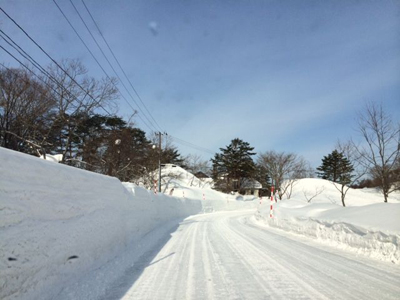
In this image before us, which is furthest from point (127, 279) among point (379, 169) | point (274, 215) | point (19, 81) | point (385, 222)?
point (19, 81)

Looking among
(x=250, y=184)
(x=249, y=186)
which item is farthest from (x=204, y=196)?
(x=250, y=184)

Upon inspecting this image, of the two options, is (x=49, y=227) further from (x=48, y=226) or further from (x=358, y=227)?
(x=358, y=227)

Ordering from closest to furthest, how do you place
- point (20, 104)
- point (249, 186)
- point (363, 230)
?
1. point (363, 230)
2. point (20, 104)
3. point (249, 186)

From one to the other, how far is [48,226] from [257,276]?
3437mm

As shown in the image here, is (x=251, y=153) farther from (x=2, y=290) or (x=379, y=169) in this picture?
(x=2, y=290)

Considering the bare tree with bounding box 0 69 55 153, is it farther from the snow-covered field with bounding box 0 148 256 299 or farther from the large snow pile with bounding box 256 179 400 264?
the large snow pile with bounding box 256 179 400 264

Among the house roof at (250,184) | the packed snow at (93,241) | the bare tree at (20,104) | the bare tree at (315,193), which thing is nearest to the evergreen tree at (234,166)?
the house roof at (250,184)

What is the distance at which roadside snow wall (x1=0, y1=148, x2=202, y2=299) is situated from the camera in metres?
2.83

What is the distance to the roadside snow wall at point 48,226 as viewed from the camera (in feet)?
9.27

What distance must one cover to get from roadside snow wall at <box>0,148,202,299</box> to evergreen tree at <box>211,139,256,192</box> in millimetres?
48403

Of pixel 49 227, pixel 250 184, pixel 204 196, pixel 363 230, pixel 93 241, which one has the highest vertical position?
pixel 250 184

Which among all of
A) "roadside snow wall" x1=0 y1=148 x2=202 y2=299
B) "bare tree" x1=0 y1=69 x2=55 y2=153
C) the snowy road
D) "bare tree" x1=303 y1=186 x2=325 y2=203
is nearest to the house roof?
"bare tree" x1=303 y1=186 x2=325 y2=203

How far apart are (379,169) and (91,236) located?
17.2 metres

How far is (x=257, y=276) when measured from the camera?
4355 mm
